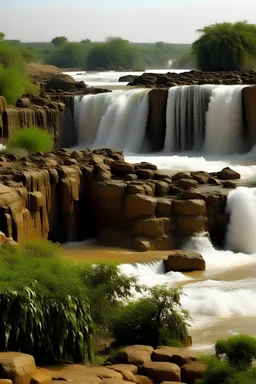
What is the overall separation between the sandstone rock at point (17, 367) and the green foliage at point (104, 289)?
259 centimetres

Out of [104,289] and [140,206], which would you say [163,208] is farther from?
[104,289]

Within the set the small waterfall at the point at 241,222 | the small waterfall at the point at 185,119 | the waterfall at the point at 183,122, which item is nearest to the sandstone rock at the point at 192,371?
the small waterfall at the point at 241,222

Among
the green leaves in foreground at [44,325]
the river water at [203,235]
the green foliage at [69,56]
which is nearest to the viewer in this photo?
the green leaves in foreground at [44,325]

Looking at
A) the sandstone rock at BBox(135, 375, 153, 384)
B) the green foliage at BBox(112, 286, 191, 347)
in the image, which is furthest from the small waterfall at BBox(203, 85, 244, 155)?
the sandstone rock at BBox(135, 375, 153, 384)

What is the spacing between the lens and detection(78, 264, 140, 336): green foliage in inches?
597

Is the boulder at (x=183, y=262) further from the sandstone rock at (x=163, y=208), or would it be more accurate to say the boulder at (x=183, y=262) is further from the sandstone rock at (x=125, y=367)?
the sandstone rock at (x=125, y=367)

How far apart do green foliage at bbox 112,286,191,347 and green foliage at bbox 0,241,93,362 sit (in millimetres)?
858

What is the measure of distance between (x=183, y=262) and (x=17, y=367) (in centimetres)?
860

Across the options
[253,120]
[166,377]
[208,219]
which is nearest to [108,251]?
[208,219]

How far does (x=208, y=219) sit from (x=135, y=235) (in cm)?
187

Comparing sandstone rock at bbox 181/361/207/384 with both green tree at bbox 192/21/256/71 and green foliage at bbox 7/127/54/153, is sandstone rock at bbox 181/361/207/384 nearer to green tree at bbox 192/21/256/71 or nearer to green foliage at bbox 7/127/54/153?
green foliage at bbox 7/127/54/153

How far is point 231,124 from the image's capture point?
34.2 m

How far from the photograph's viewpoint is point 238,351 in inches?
528

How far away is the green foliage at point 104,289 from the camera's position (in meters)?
15.2
